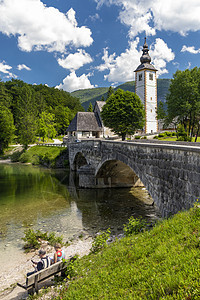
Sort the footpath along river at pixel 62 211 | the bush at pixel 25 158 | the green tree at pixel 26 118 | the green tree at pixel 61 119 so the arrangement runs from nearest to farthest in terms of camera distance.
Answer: the footpath along river at pixel 62 211, the bush at pixel 25 158, the green tree at pixel 26 118, the green tree at pixel 61 119

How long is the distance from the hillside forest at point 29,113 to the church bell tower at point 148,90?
31.0m

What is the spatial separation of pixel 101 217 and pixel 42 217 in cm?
435

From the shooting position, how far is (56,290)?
675 cm

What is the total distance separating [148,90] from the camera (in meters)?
53.1

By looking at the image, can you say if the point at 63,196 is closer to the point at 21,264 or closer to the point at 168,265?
the point at 21,264

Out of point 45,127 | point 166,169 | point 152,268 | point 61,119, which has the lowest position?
point 152,268

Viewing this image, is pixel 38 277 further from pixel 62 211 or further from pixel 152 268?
pixel 62 211

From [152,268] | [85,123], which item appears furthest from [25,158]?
[152,268]

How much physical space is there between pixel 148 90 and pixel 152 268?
52.6m

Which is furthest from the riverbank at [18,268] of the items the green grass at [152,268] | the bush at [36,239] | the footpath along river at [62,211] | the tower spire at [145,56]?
the tower spire at [145,56]

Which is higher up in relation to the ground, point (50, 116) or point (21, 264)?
point (50, 116)

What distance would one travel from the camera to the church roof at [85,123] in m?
50.3

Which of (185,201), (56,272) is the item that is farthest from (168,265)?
(56,272)

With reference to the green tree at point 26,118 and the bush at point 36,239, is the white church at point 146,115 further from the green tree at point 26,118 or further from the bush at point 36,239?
the bush at point 36,239
